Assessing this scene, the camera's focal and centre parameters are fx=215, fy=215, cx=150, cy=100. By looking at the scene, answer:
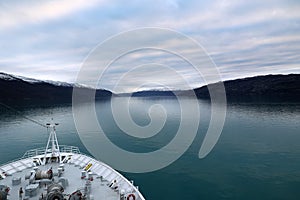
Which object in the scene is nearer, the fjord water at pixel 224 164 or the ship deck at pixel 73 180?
the ship deck at pixel 73 180

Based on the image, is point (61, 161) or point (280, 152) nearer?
point (61, 161)

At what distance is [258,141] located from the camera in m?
39.3

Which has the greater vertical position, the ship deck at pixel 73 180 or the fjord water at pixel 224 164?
the ship deck at pixel 73 180

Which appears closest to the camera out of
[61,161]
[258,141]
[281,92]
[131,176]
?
[61,161]

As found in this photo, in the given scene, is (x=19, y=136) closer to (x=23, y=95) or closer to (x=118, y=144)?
(x=118, y=144)

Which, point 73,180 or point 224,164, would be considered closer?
point 73,180

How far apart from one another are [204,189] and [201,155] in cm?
1088

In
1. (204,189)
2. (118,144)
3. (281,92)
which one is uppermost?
(281,92)

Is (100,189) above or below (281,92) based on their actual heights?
below

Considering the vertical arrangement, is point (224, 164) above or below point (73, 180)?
below

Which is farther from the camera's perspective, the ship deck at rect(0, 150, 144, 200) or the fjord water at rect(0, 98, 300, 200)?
the fjord water at rect(0, 98, 300, 200)

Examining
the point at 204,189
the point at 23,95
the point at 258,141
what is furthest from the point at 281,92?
the point at 23,95

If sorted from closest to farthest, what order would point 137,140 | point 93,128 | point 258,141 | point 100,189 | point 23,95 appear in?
1. point 100,189
2. point 258,141
3. point 137,140
4. point 93,128
5. point 23,95

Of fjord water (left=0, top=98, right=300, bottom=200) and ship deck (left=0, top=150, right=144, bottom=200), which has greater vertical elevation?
ship deck (left=0, top=150, right=144, bottom=200)
